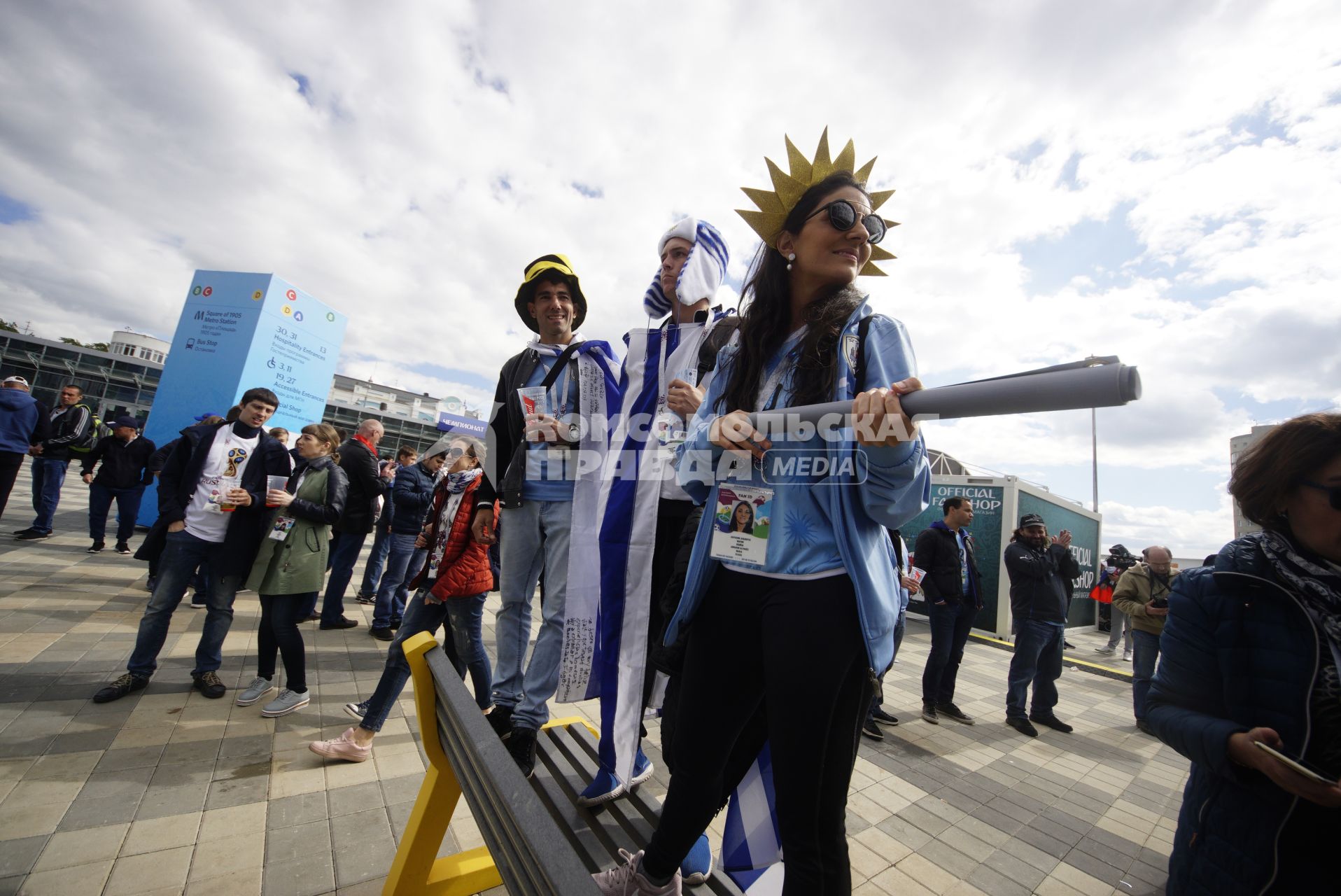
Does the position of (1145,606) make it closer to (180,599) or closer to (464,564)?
(464,564)

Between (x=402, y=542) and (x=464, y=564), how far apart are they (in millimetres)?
3127

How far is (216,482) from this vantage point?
3.39 metres

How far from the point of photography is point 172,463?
3.47 meters

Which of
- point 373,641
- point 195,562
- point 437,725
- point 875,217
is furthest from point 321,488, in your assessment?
point 875,217

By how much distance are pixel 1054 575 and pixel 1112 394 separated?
5.45m

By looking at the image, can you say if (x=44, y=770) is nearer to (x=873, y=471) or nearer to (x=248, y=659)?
(x=248, y=659)

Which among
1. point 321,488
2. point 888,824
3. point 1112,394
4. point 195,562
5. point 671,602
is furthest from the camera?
point 321,488

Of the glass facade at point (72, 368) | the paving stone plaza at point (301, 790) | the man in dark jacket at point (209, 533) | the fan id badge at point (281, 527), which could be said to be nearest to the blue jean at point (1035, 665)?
the paving stone plaza at point (301, 790)

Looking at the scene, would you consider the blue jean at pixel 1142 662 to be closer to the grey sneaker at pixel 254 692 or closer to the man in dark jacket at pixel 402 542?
the man in dark jacket at pixel 402 542

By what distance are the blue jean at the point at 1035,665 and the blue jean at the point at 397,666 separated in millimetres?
5012

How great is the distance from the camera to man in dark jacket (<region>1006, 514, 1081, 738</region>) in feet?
16.3

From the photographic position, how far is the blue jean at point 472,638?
277cm

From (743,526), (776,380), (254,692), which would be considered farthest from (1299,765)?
(254,692)

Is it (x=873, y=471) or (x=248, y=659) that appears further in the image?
(x=248, y=659)
